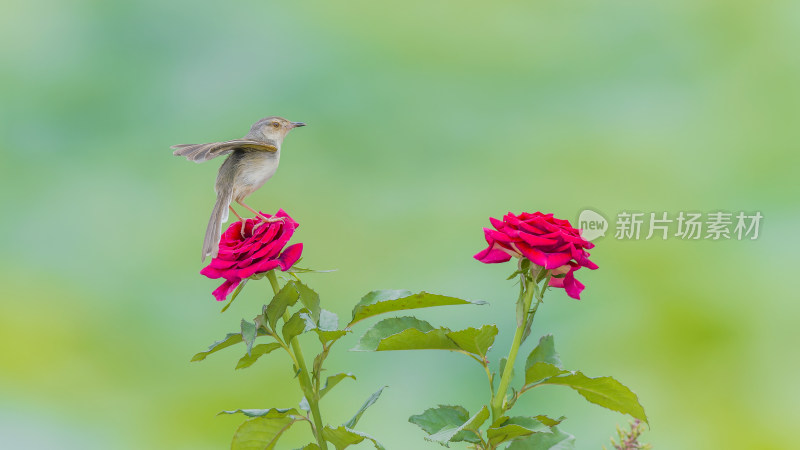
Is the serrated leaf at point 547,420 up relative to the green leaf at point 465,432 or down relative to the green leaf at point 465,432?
up

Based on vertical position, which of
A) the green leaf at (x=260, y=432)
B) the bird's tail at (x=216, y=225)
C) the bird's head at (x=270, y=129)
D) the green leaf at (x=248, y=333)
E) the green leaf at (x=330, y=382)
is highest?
the bird's head at (x=270, y=129)

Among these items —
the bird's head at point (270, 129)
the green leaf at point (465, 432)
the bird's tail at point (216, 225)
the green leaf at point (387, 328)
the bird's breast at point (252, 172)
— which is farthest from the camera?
the bird's head at point (270, 129)

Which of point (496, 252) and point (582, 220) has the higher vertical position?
point (582, 220)

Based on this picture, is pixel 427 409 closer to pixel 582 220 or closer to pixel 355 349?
pixel 355 349

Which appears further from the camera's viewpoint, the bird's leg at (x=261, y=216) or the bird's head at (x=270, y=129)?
the bird's head at (x=270, y=129)

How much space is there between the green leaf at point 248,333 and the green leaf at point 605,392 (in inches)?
26.5

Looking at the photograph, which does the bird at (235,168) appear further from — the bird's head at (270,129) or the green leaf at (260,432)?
the green leaf at (260,432)

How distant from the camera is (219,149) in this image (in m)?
1.96

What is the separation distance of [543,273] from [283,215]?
65 cm

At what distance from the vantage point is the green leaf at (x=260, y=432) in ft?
6.13

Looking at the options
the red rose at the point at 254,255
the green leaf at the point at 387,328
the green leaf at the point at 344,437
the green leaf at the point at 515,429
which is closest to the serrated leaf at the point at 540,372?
the green leaf at the point at 515,429

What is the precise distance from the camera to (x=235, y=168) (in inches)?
83.1

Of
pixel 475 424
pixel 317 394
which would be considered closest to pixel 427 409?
pixel 475 424

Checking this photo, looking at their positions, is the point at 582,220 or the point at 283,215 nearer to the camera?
the point at 283,215
